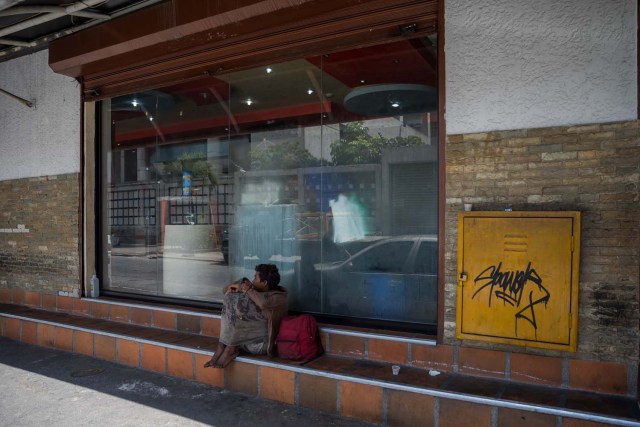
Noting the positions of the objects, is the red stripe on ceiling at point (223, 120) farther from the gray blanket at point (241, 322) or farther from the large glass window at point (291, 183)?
the gray blanket at point (241, 322)

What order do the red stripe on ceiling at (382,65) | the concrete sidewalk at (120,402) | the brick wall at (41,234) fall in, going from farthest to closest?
1. the brick wall at (41,234)
2. the red stripe on ceiling at (382,65)
3. the concrete sidewalk at (120,402)

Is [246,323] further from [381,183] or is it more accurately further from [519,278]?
[519,278]

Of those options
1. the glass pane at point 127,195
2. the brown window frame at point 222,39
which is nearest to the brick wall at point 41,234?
the glass pane at point 127,195

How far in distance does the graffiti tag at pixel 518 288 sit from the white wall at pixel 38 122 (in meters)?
5.95

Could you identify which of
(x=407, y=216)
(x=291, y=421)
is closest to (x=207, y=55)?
(x=407, y=216)

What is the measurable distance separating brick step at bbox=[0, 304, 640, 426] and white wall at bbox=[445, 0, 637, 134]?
7.05 ft

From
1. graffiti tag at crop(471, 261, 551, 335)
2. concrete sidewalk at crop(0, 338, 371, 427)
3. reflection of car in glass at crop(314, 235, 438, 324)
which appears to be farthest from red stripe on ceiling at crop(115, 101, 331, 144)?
concrete sidewalk at crop(0, 338, 371, 427)

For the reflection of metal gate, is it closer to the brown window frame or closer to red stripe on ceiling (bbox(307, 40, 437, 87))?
the brown window frame

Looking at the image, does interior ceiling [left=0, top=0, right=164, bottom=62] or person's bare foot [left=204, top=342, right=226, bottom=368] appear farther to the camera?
interior ceiling [left=0, top=0, right=164, bottom=62]

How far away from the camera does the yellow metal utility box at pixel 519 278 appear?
3705mm

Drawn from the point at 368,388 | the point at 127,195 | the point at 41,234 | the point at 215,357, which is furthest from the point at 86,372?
the point at 368,388

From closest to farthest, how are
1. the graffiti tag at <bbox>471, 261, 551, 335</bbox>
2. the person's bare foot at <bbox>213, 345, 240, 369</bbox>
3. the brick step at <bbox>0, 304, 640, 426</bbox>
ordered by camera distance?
1. the brick step at <bbox>0, 304, 640, 426</bbox>
2. the graffiti tag at <bbox>471, 261, 551, 335</bbox>
3. the person's bare foot at <bbox>213, 345, 240, 369</bbox>

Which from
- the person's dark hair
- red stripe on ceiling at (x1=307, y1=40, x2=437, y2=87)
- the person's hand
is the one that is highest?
red stripe on ceiling at (x1=307, y1=40, x2=437, y2=87)

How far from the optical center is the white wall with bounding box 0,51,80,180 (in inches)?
280
